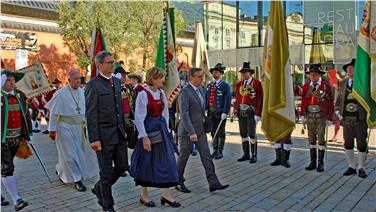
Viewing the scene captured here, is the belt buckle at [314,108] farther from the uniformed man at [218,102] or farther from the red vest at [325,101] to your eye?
the uniformed man at [218,102]

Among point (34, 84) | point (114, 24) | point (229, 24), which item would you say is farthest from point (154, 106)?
point (229, 24)

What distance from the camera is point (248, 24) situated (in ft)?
72.8

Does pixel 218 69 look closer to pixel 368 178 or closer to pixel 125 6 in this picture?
pixel 368 178

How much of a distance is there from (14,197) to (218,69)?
5.06 meters

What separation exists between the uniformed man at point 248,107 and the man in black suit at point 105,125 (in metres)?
4.17

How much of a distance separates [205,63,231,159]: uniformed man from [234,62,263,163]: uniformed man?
0.95ft

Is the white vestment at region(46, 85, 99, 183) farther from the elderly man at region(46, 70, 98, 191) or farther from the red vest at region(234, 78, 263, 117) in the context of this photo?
the red vest at region(234, 78, 263, 117)

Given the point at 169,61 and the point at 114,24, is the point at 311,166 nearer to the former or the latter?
the point at 169,61

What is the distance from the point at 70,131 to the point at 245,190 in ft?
9.81

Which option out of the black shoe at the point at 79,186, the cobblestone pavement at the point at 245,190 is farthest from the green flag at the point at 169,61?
the black shoe at the point at 79,186

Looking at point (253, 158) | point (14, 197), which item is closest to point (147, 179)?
point (14, 197)

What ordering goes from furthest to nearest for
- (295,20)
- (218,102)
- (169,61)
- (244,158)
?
1. (295,20)
2. (218,102)
3. (244,158)
4. (169,61)

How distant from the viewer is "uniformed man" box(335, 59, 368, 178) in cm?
713

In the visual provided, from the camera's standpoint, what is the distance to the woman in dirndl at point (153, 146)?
526 cm
